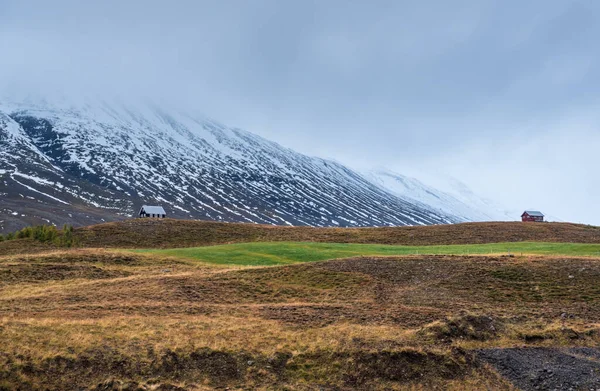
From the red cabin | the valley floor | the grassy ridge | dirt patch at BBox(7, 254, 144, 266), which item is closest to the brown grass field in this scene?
the valley floor

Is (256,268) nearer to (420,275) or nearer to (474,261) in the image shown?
(420,275)

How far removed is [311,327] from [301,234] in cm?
4528

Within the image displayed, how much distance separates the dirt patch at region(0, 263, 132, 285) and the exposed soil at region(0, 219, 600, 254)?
19.7 metres

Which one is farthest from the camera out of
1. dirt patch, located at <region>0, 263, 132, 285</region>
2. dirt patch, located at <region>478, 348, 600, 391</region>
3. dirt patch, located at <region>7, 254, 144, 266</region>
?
dirt patch, located at <region>7, 254, 144, 266</region>

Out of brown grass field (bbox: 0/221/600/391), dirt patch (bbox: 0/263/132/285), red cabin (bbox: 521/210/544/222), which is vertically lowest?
dirt patch (bbox: 0/263/132/285)

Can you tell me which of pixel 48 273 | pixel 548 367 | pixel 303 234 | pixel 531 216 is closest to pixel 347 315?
pixel 548 367

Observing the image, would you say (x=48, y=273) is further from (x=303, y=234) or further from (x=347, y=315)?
(x=303, y=234)

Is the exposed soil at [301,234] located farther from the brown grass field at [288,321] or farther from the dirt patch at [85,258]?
the brown grass field at [288,321]

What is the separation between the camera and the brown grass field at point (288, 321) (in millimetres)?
16141

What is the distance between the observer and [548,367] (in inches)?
662

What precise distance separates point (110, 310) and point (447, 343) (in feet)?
56.0

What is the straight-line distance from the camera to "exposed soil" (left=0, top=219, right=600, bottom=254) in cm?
6000

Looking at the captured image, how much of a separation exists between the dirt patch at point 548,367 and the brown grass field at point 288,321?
0.64 m

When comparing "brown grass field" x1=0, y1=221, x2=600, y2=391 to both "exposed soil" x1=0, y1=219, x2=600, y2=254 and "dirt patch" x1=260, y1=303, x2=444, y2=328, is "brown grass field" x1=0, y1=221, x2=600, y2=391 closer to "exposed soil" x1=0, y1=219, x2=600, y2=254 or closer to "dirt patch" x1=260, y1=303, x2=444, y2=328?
"dirt patch" x1=260, y1=303, x2=444, y2=328
